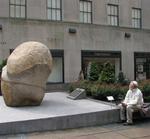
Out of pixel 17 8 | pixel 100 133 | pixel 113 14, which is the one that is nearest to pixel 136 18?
pixel 113 14

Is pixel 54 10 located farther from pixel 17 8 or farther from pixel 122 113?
pixel 122 113

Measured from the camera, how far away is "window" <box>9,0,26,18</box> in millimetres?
24230

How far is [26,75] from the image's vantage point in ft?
41.2

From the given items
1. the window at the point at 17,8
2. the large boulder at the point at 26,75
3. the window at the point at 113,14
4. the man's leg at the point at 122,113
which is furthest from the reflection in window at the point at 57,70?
the man's leg at the point at 122,113

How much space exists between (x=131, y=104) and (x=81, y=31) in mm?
15082

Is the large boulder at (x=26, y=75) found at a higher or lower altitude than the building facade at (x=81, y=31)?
lower

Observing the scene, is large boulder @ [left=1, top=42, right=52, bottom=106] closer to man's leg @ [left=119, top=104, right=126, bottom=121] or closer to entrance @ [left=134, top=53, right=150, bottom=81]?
man's leg @ [left=119, top=104, right=126, bottom=121]

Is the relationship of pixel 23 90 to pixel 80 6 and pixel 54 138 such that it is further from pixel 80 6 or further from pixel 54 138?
pixel 80 6

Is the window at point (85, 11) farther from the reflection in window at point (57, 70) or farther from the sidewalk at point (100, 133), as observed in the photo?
the sidewalk at point (100, 133)

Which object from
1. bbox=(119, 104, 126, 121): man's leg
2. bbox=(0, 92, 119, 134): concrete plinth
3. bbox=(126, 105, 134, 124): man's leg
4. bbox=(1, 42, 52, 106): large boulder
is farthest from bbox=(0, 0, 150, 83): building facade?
bbox=(126, 105, 134, 124): man's leg

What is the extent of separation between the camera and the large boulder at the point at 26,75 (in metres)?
12.5

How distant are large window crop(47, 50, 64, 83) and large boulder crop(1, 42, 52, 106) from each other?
11669mm

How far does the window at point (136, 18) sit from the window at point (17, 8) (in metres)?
11.3

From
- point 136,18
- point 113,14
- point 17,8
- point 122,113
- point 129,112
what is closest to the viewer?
point 129,112
